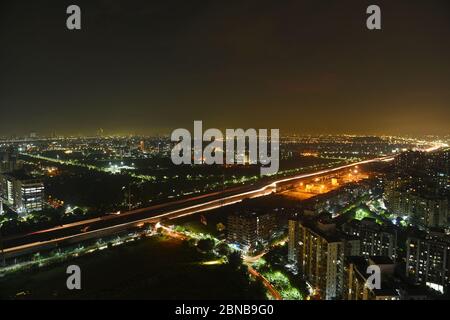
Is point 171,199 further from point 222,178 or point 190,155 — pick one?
point 190,155

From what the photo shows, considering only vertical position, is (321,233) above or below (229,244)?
above

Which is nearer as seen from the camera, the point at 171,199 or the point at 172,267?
the point at 172,267

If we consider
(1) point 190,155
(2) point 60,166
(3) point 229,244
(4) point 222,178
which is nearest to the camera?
(3) point 229,244

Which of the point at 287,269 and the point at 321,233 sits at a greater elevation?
the point at 321,233

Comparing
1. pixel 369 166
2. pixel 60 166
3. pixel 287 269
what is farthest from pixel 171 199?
pixel 369 166
